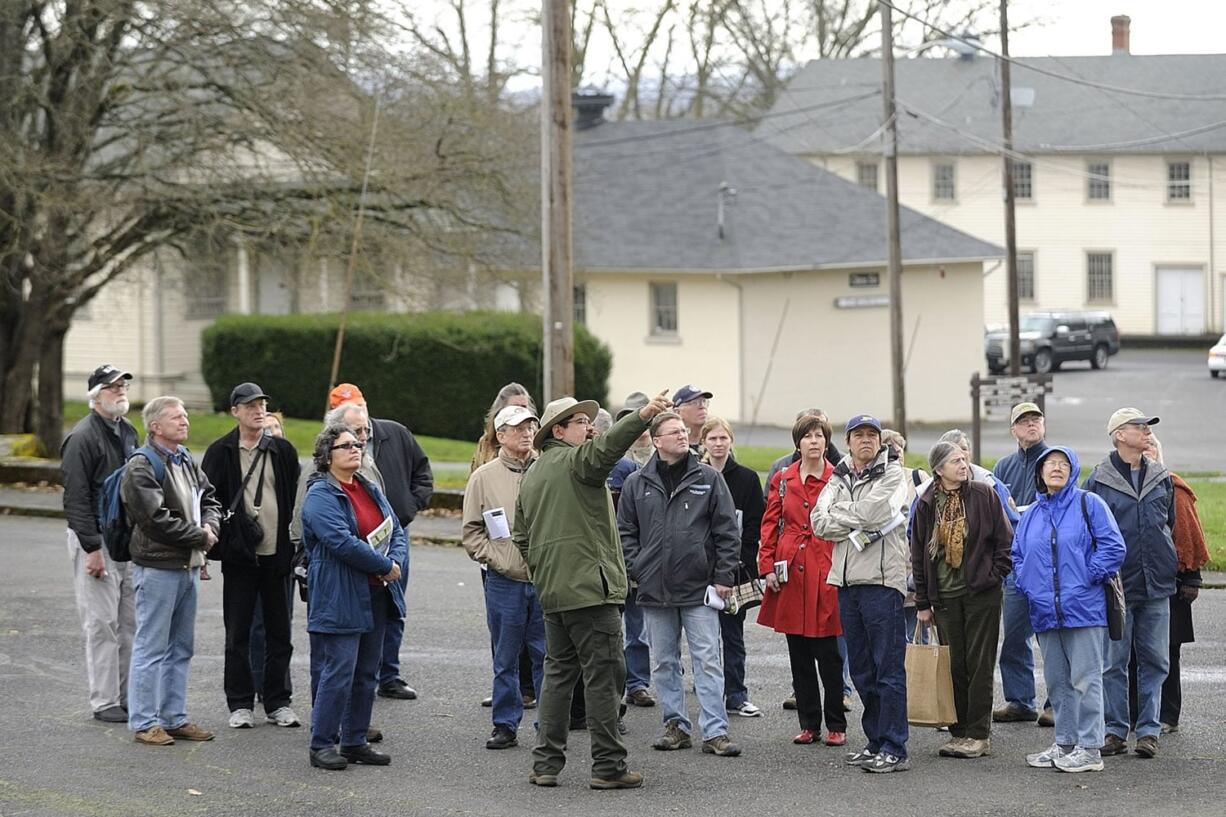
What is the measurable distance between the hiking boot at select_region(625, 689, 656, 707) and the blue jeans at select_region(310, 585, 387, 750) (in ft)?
6.37

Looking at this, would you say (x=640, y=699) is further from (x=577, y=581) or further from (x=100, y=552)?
(x=100, y=552)

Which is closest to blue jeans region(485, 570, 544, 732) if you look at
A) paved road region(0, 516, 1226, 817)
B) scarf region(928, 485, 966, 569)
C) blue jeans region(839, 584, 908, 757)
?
paved road region(0, 516, 1226, 817)

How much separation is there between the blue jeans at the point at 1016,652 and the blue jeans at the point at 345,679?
348cm

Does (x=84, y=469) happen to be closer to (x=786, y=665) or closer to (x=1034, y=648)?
(x=786, y=665)

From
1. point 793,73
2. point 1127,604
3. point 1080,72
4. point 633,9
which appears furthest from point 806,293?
point 1127,604

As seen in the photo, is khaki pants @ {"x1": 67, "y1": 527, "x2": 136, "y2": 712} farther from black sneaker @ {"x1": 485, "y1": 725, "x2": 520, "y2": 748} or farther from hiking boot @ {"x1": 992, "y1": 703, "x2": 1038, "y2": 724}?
hiking boot @ {"x1": 992, "y1": 703, "x2": 1038, "y2": 724}

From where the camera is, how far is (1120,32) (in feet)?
180

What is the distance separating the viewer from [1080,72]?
4206cm

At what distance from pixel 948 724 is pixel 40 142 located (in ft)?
56.2

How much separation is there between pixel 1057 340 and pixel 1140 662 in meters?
40.5

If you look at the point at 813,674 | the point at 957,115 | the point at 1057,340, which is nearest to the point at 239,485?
the point at 813,674

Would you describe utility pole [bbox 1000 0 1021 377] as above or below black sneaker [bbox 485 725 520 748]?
above

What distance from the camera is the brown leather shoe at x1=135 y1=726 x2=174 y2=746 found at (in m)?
8.73

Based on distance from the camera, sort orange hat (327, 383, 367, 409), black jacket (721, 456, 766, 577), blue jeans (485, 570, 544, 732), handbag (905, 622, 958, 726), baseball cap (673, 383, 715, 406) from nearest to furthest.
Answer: handbag (905, 622, 958, 726) → blue jeans (485, 570, 544, 732) → black jacket (721, 456, 766, 577) → baseball cap (673, 383, 715, 406) → orange hat (327, 383, 367, 409)
